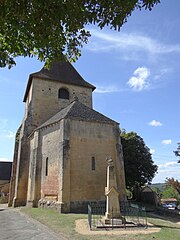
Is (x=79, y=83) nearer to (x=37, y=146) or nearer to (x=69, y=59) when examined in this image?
(x=37, y=146)

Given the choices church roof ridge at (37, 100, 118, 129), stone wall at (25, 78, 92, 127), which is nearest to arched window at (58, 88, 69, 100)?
stone wall at (25, 78, 92, 127)

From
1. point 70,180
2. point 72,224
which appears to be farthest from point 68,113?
point 72,224

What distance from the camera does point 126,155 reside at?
26859 millimetres

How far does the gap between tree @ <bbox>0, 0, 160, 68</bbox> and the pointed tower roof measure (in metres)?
21.1

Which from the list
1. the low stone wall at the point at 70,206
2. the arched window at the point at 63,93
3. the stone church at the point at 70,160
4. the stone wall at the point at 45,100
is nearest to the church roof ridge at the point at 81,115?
the stone church at the point at 70,160

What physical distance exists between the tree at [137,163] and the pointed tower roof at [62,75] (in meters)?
9.11

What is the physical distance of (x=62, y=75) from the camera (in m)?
27.8

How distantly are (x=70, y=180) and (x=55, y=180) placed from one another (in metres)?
1.31

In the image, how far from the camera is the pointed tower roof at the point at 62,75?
26202mm

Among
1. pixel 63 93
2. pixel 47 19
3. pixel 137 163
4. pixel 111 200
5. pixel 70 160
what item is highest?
pixel 63 93

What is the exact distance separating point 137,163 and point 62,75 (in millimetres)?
14735

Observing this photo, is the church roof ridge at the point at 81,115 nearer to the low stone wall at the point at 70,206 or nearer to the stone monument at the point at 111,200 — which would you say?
the low stone wall at the point at 70,206

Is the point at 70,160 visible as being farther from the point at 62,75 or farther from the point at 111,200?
the point at 62,75

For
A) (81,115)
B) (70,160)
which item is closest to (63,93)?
Result: (81,115)
